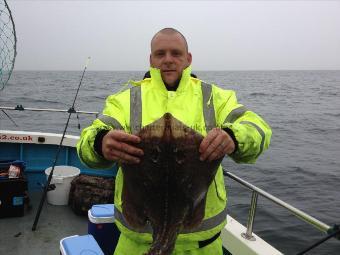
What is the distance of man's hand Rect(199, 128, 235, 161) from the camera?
2.03 m

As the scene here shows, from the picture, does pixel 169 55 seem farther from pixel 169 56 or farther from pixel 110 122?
pixel 110 122

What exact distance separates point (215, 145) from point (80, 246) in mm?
2340

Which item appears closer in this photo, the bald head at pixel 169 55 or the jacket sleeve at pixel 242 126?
the jacket sleeve at pixel 242 126

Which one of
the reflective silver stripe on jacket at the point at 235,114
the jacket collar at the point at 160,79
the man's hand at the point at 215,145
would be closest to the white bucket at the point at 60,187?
the jacket collar at the point at 160,79

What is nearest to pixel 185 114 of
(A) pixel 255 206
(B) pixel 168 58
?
(B) pixel 168 58

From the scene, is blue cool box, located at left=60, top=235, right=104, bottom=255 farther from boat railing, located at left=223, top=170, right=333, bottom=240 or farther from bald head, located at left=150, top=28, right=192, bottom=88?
bald head, located at left=150, top=28, right=192, bottom=88

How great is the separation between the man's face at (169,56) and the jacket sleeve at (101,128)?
0.33 meters

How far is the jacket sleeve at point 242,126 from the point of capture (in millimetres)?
2297

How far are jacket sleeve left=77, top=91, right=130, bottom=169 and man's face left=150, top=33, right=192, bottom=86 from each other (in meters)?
0.33

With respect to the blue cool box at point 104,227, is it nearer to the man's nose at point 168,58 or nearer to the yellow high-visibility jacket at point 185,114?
the yellow high-visibility jacket at point 185,114

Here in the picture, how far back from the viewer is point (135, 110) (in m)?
2.69

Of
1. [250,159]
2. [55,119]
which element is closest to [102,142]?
[250,159]

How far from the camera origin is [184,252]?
8.71ft

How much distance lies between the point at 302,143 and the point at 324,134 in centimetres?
353
